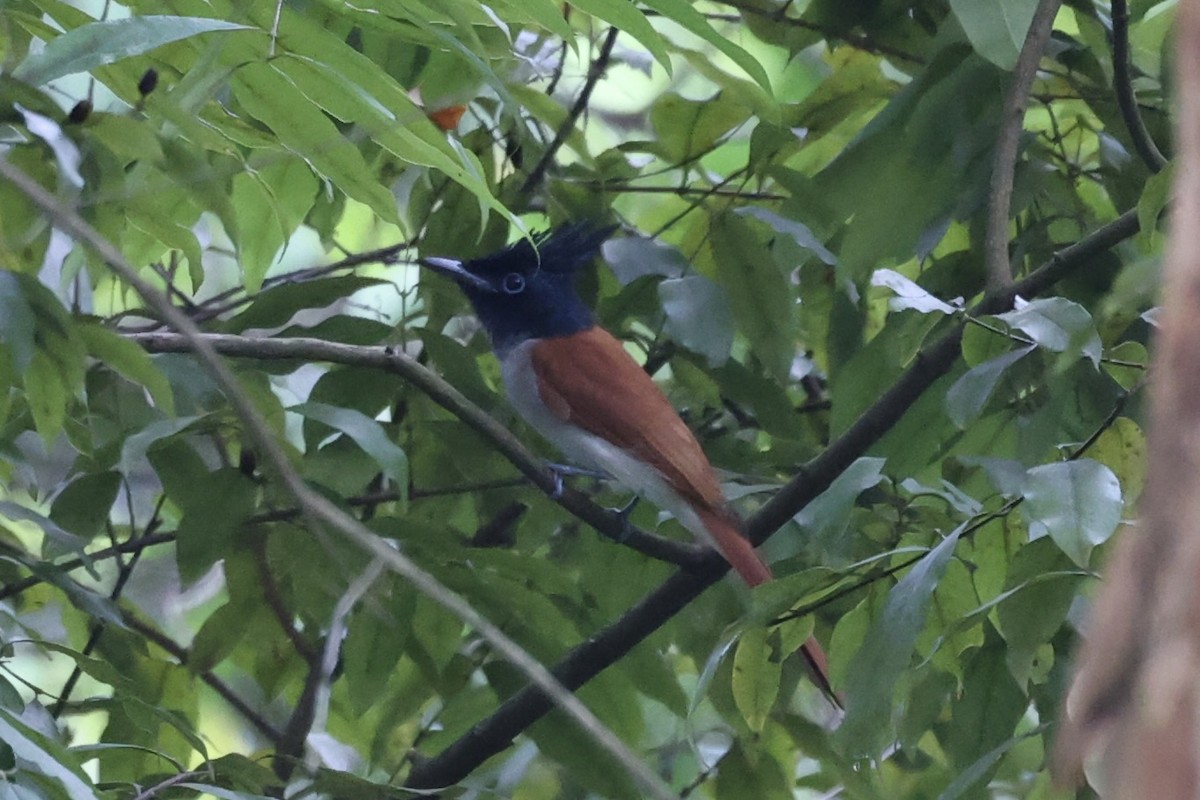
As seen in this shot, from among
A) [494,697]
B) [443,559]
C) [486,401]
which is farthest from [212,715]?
[443,559]

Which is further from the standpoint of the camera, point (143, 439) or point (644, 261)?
point (644, 261)

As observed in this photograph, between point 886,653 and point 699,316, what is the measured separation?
2.20 feet

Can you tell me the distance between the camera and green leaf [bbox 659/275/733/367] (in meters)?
1.90

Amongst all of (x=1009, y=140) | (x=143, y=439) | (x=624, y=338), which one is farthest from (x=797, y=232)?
(x=143, y=439)

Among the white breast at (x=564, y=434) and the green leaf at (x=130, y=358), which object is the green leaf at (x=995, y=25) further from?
the white breast at (x=564, y=434)

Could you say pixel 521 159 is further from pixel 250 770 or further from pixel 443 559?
pixel 250 770

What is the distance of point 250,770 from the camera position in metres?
1.57

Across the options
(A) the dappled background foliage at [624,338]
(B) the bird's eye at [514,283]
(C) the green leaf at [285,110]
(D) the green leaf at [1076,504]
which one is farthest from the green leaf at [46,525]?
(B) the bird's eye at [514,283]

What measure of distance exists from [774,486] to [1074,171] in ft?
2.21

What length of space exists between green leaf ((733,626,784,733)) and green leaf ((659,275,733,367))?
0.44 meters

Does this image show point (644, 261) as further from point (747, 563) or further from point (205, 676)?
point (205, 676)

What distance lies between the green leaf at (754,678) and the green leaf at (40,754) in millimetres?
688

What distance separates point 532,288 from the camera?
324 centimetres

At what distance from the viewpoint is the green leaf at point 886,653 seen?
4.36 ft
